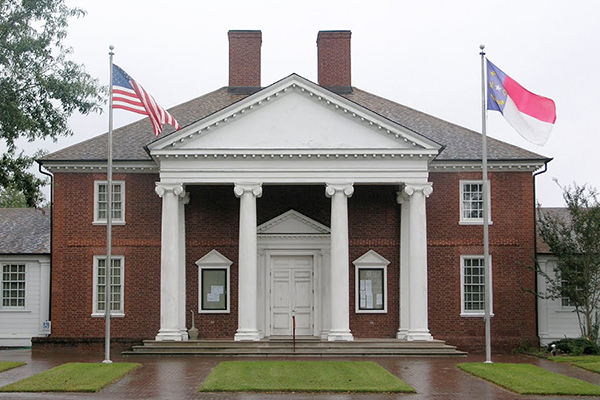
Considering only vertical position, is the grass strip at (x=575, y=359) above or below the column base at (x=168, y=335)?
below

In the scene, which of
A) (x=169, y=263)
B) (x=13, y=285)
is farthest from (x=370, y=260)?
(x=13, y=285)

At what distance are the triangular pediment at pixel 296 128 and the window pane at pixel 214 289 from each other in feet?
15.8

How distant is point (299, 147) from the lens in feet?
90.4

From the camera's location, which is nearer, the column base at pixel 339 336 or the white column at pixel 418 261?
the column base at pixel 339 336

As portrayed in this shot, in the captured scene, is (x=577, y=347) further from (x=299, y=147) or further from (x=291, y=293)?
(x=299, y=147)

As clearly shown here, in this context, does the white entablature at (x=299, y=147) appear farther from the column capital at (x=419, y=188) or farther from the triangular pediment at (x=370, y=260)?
the triangular pediment at (x=370, y=260)

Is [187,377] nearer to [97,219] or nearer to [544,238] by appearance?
[97,219]

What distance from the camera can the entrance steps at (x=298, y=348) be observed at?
26141 mm

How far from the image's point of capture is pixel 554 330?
30.4 meters

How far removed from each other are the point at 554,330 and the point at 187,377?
49.3 ft

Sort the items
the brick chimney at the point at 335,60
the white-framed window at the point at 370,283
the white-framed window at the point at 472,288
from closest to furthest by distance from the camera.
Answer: the white-framed window at the point at 472,288 → the white-framed window at the point at 370,283 → the brick chimney at the point at 335,60

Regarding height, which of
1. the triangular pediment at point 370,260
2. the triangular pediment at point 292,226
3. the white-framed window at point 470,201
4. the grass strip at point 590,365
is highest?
the white-framed window at point 470,201

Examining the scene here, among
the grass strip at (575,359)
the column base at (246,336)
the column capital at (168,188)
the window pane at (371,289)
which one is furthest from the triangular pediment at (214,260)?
the grass strip at (575,359)

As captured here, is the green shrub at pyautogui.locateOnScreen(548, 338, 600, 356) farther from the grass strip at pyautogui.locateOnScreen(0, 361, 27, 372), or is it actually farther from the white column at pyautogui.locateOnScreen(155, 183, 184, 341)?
the grass strip at pyautogui.locateOnScreen(0, 361, 27, 372)
